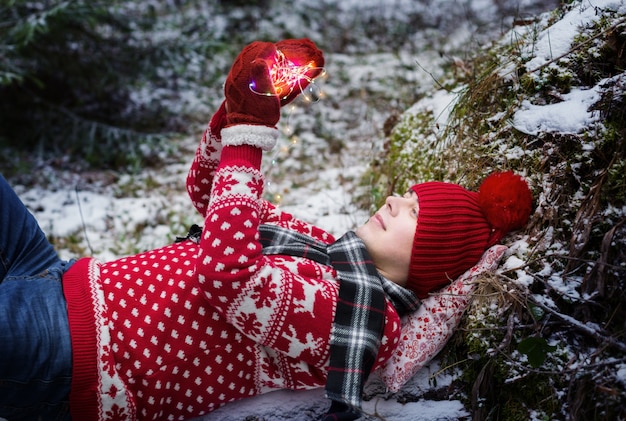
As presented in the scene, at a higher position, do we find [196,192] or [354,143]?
[354,143]

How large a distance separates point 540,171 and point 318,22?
6981 millimetres

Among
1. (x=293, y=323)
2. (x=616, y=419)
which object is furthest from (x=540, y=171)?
(x=293, y=323)

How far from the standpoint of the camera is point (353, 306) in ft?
5.83

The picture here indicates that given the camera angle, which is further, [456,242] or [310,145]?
[310,145]

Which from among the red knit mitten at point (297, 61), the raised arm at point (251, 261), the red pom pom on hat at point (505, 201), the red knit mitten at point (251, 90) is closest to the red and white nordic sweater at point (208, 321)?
the raised arm at point (251, 261)

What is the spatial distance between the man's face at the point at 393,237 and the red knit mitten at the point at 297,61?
61 centimetres

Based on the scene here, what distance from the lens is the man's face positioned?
196 cm

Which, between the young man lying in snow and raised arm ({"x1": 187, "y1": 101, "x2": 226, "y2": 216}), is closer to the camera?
the young man lying in snow

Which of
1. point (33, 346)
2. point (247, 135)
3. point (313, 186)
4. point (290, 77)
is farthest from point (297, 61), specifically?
point (313, 186)

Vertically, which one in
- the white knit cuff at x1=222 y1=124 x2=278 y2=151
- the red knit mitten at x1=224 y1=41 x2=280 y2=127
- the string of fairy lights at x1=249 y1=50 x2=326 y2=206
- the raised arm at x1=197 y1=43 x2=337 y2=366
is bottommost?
the raised arm at x1=197 y1=43 x2=337 y2=366

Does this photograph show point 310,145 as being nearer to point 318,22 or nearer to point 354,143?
point 354,143

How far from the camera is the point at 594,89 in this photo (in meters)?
1.98

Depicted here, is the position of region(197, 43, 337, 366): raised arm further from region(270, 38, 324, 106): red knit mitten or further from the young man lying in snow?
region(270, 38, 324, 106): red knit mitten

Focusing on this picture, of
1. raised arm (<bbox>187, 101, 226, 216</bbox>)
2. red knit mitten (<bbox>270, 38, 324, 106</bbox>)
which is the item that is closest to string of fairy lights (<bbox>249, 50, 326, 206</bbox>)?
red knit mitten (<bbox>270, 38, 324, 106</bbox>)
